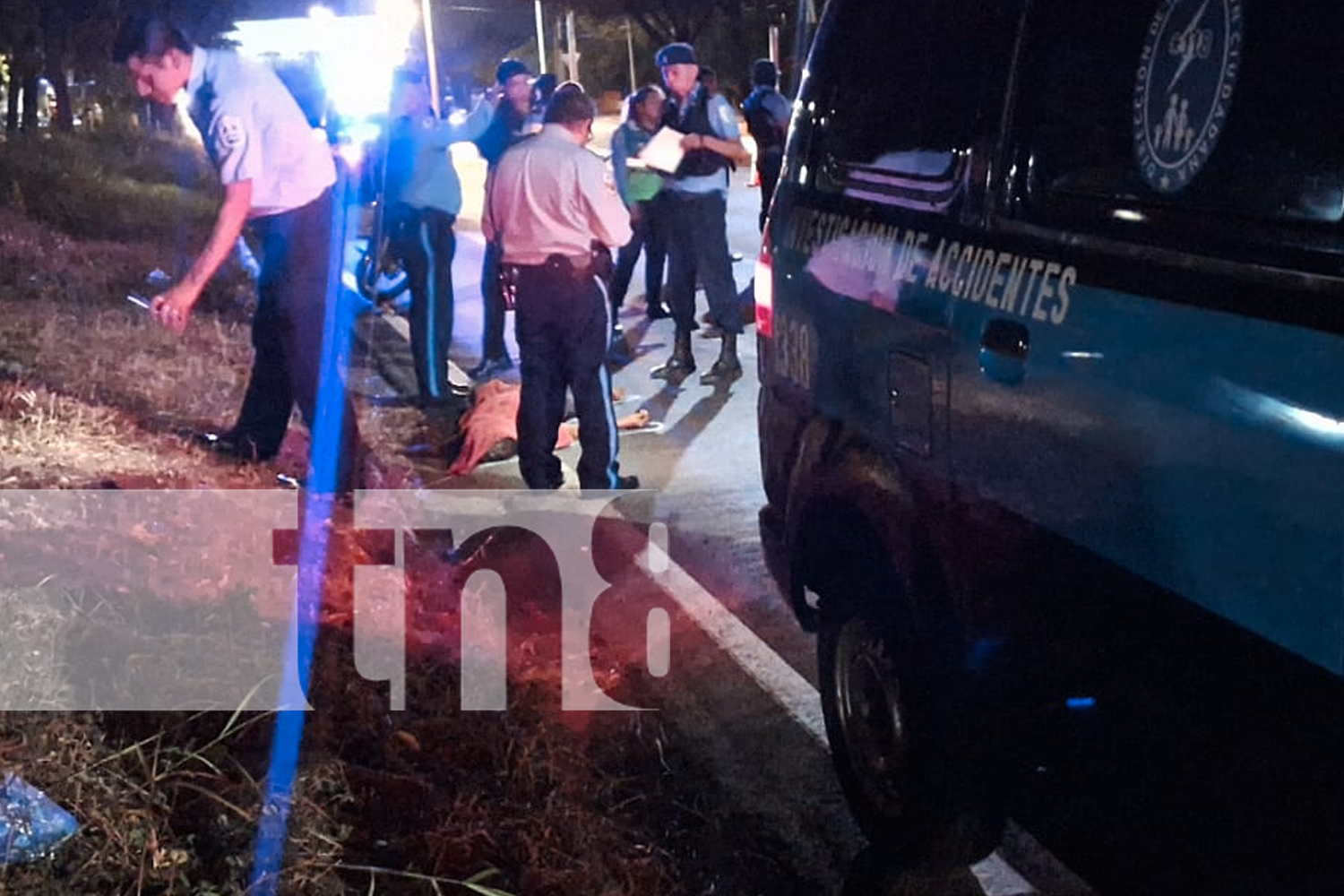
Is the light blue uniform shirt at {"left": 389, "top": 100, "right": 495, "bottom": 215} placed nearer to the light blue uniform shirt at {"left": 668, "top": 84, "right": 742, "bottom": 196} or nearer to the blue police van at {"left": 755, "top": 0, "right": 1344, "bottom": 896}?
the light blue uniform shirt at {"left": 668, "top": 84, "right": 742, "bottom": 196}

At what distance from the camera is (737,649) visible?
445 centimetres

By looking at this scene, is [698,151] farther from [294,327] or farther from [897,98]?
[897,98]

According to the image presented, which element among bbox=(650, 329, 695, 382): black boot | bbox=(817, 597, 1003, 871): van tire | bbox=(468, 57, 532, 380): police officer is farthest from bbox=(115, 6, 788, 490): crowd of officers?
bbox=(817, 597, 1003, 871): van tire

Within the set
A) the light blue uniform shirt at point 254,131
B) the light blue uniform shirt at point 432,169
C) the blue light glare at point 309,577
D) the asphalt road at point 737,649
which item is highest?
the light blue uniform shirt at point 254,131

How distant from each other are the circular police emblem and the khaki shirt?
3.26 meters

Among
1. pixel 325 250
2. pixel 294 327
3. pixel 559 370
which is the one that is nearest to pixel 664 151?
pixel 559 370

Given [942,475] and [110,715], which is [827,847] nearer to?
[942,475]

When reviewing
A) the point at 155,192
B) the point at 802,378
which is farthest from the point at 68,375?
the point at 155,192

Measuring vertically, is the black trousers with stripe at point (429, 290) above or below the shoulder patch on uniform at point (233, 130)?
below

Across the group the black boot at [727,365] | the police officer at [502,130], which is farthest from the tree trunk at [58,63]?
the black boot at [727,365]

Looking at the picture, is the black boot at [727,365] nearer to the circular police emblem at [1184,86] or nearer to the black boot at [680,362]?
the black boot at [680,362]

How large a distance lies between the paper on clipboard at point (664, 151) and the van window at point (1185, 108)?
5333 mm

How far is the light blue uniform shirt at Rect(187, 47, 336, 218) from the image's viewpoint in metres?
5.14

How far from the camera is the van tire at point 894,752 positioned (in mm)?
3006
